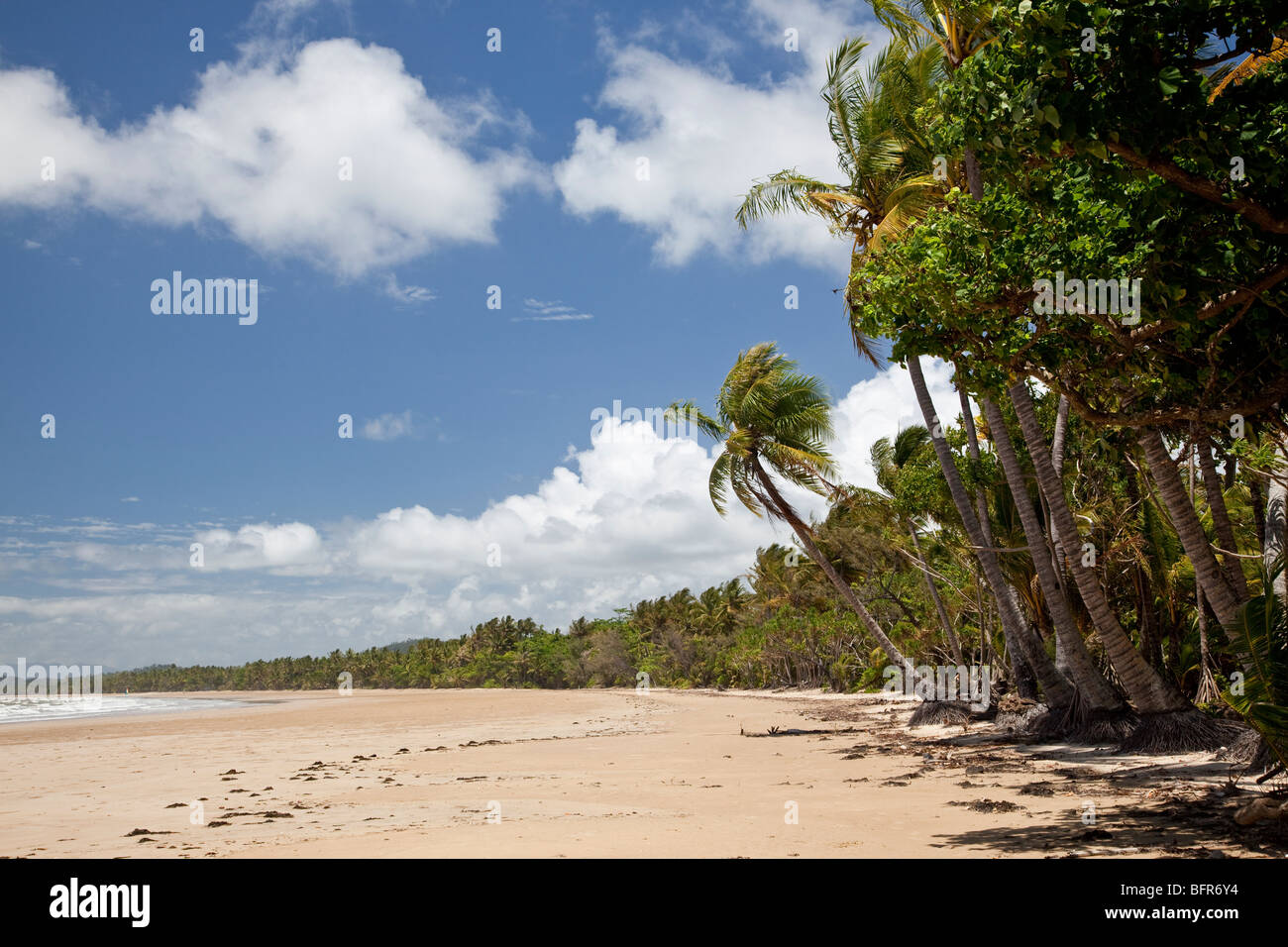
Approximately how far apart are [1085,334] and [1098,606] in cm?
647

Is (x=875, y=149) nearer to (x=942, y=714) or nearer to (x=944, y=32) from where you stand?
(x=944, y=32)

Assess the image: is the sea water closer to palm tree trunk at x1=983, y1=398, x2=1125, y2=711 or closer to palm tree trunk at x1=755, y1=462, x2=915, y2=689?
palm tree trunk at x1=755, y1=462, x2=915, y2=689

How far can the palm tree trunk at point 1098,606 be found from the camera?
11633 mm

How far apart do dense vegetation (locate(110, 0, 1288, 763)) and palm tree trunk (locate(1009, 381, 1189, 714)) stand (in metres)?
0.04

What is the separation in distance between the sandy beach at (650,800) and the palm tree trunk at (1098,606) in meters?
1.02

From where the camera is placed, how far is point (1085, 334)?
702 cm

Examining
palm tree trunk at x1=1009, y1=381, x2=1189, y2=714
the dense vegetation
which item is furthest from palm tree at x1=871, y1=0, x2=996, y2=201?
palm tree trunk at x1=1009, y1=381, x2=1189, y2=714

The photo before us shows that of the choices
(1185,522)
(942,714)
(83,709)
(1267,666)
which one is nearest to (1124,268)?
(1267,666)

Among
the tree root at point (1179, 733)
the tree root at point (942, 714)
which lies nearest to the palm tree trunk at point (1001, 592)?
the tree root at point (942, 714)

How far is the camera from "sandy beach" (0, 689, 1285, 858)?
6391mm

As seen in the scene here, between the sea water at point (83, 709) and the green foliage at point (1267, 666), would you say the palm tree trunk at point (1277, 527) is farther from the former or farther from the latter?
the sea water at point (83, 709)
